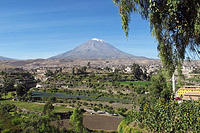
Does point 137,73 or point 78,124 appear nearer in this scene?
point 78,124

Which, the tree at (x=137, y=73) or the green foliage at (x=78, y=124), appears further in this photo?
the tree at (x=137, y=73)

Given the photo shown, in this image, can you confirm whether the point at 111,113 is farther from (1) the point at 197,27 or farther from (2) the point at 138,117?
(1) the point at 197,27

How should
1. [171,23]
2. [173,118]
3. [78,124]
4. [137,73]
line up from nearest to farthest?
1. [171,23]
2. [173,118]
3. [78,124]
4. [137,73]

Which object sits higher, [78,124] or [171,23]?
[171,23]

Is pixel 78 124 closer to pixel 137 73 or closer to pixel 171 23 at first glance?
pixel 171 23

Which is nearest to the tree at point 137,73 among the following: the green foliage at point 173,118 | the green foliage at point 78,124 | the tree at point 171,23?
the green foliage at point 78,124

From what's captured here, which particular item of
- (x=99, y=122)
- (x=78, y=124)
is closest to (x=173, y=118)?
(x=78, y=124)

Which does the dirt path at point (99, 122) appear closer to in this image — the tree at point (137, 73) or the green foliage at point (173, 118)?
the green foliage at point (173, 118)

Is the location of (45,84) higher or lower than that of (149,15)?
lower

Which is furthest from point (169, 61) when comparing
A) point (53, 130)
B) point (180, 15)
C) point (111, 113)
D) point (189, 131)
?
point (111, 113)
